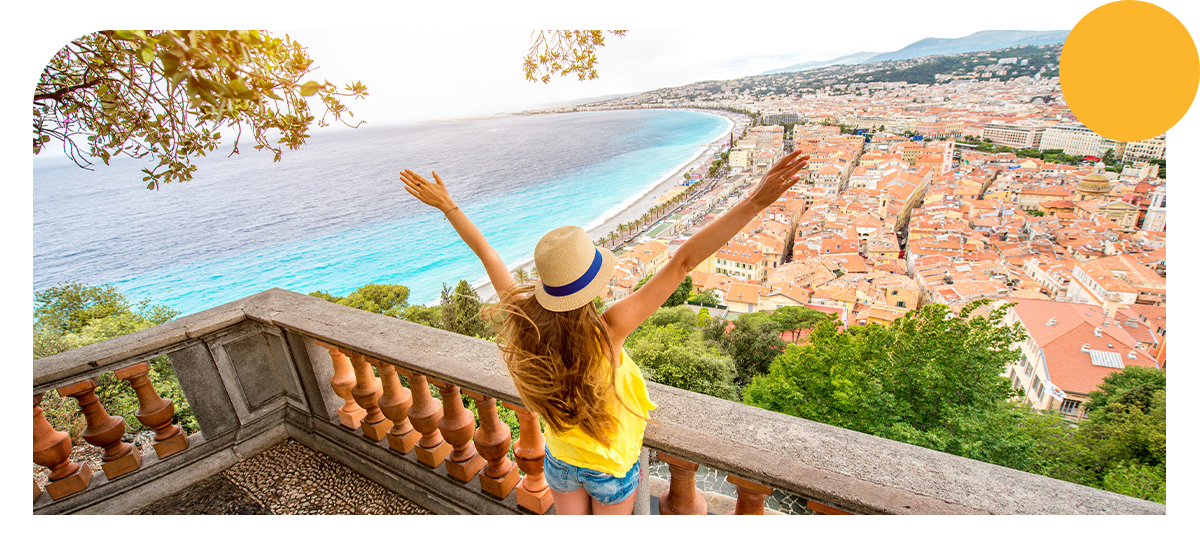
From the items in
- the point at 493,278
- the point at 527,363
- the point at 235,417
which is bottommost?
the point at 235,417

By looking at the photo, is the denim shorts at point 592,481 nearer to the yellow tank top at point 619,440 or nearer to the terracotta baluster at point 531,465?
the yellow tank top at point 619,440

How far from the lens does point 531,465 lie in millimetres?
1300

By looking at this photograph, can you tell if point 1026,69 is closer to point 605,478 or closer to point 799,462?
point 799,462

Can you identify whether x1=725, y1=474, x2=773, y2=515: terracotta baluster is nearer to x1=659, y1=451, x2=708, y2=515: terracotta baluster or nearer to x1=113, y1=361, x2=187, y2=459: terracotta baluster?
x1=659, y1=451, x2=708, y2=515: terracotta baluster

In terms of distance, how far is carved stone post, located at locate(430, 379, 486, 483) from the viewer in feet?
4.64

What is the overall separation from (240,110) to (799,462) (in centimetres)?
152

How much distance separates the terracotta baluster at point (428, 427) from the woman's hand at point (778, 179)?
3.83ft

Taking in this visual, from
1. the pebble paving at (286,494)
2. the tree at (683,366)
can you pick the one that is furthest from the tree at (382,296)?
the pebble paving at (286,494)

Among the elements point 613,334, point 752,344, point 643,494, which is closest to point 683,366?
point 752,344

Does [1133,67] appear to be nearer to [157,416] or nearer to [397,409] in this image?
[397,409]

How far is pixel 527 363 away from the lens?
34.9 inches

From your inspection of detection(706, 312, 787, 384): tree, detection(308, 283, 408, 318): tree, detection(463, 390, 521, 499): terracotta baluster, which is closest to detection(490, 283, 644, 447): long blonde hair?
detection(463, 390, 521, 499): terracotta baluster

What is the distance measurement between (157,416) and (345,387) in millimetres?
633
